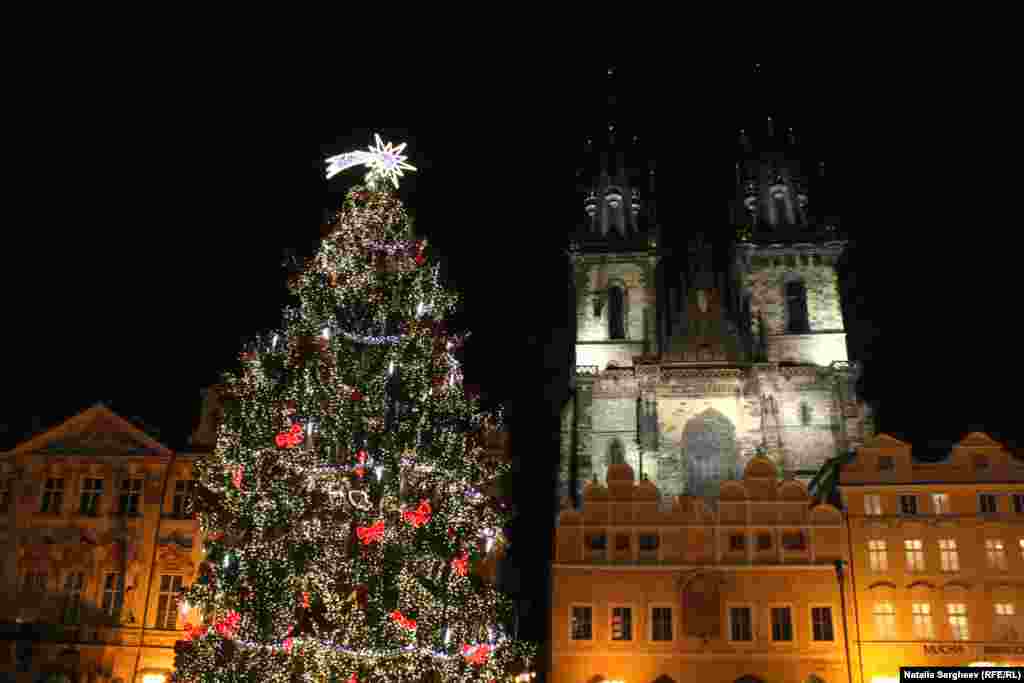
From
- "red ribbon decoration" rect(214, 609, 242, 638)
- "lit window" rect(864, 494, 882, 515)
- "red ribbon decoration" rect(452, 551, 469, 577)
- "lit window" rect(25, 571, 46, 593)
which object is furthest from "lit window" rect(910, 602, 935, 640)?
"lit window" rect(25, 571, 46, 593)

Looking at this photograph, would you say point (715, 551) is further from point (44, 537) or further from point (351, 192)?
point (44, 537)

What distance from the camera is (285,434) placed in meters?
20.3

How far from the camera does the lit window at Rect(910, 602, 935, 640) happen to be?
3078cm

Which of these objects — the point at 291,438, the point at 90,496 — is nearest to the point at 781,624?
the point at 291,438

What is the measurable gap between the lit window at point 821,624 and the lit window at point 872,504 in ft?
12.6

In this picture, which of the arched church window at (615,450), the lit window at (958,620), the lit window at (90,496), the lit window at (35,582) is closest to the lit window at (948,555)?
the lit window at (958,620)

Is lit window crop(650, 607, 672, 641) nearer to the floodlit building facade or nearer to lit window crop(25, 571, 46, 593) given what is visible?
the floodlit building facade

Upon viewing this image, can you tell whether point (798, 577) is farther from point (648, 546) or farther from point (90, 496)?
point (90, 496)

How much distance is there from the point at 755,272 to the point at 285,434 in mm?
35877

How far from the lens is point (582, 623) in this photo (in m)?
31.6

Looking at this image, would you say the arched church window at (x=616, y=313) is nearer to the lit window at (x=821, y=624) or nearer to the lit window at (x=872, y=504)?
the lit window at (x=872, y=504)

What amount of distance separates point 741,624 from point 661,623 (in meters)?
2.58

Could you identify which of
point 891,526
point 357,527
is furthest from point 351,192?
point 891,526

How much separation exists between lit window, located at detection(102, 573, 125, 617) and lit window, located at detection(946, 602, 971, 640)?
90.9 feet
